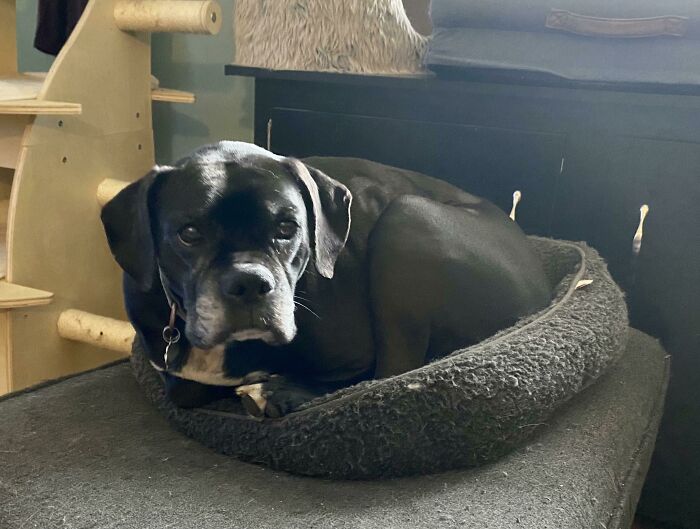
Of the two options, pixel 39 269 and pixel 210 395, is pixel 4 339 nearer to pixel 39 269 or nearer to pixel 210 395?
pixel 39 269

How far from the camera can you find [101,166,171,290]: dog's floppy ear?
A: 103 centimetres

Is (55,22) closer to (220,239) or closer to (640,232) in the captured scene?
(220,239)

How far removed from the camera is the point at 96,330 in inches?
61.8

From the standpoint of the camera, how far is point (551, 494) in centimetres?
88

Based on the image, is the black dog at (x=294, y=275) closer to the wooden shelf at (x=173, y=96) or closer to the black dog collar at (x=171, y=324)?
the black dog collar at (x=171, y=324)

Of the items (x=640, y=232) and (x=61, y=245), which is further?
(x=61, y=245)

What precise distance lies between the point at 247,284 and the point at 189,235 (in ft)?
0.39

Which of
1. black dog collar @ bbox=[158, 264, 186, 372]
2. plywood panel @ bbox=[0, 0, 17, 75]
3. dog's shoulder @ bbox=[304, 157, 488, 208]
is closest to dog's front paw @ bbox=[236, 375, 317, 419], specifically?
black dog collar @ bbox=[158, 264, 186, 372]

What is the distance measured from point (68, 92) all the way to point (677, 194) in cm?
126

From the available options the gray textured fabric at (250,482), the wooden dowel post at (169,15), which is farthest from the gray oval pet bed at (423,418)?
the wooden dowel post at (169,15)

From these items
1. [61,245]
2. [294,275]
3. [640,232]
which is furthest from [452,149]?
[61,245]

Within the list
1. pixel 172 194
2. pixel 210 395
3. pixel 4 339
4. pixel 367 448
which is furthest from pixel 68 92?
pixel 367 448

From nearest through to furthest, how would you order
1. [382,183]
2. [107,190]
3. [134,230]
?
[134,230]
[382,183]
[107,190]

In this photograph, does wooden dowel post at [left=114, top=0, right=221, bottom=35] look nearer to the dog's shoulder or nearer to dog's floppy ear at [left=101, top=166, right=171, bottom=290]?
the dog's shoulder
